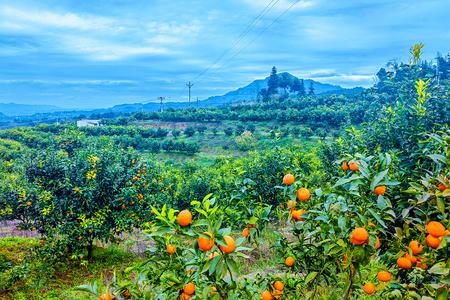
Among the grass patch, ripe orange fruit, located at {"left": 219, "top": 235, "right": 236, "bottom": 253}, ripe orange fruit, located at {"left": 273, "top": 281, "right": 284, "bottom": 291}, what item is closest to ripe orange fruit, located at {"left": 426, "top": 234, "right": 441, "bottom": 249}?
ripe orange fruit, located at {"left": 273, "top": 281, "right": 284, "bottom": 291}

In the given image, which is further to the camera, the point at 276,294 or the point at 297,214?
the point at 297,214

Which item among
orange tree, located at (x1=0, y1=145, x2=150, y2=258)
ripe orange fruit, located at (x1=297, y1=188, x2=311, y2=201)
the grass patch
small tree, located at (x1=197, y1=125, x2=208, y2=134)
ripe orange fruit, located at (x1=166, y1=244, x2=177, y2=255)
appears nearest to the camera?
ripe orange fruit, located at (x1=166, y1=244, x2=177, y2=255)

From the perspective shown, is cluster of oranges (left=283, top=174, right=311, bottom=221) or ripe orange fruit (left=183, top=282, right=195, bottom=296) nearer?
ripe orange fruit (left=183, top=282, right=195, bottom=296)

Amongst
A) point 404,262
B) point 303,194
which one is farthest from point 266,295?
point 404,262

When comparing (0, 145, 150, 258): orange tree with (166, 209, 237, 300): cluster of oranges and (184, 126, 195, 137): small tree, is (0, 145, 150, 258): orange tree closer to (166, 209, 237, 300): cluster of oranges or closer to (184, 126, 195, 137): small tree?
(166, 209, 237, 300): cluster of oranges

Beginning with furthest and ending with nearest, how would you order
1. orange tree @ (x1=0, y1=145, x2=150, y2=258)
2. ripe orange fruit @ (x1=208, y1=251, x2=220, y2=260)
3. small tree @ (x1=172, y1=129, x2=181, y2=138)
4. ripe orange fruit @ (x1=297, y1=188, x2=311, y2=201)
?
small tree @ (x1=172, y1=129, x2=181, y2=138)
orange tree @ (x1=0, y1=145, x2=150, y2=258)
ripe orange fruit @ (x1=297, y1=188, x2=311, y2=201)
ripe orange fruit @ (x1=208, y1=251, x2=220, y2=260)

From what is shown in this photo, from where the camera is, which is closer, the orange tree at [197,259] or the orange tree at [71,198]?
the orange tree at [197,259]

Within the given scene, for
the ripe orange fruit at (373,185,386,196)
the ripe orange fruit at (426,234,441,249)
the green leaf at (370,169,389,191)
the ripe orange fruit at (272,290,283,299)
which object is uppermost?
the green leaf at (370,169,389,191)

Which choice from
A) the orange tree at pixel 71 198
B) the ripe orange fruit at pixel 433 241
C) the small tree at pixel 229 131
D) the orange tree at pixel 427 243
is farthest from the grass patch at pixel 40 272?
the small tree at pixel 229 131

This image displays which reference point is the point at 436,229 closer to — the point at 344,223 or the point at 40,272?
the point at 344,223

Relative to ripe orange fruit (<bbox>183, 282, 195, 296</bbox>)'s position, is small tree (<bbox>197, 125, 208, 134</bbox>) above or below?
below

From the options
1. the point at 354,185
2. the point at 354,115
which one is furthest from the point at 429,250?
the point at 354,115

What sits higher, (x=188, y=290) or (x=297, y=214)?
(x=297, y=214)

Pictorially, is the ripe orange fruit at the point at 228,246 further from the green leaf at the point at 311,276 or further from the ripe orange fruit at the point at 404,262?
the ripe orange fruit at the point at 404,262
